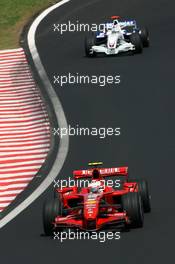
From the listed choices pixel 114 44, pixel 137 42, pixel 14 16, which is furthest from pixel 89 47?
pixel 14 16

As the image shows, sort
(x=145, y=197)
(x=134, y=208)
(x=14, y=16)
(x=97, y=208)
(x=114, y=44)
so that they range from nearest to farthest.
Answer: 1. (x=134, y=208)
2. (x=97, y=208)
3. (x=145, y=197)
4. (x=114, y=44)
5. (x=14, y=16)

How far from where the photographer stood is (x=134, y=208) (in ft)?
55.3

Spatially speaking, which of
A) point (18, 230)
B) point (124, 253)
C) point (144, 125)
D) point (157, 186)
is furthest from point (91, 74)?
point (124, 253)

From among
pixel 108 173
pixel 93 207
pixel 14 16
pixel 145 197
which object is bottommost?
pixel 93 207

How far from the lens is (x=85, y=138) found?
82.3ft

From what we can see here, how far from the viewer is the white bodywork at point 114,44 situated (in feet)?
111

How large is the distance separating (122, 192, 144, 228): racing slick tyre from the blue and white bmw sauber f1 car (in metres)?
17.2

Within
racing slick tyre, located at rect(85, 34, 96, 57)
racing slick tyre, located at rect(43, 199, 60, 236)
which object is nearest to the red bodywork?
racing slick tyre, located at rect(43, 199, 60, 236)

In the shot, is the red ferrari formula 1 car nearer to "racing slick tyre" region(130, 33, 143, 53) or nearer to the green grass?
"racing slick tyre" region(130, 33, 143, 53)

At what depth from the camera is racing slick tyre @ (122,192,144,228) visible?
16.8 meters

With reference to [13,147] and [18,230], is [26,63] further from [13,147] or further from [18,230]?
[18,230]

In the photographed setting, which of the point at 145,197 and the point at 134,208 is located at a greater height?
the point at 145,197

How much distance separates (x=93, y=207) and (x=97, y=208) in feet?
0.23

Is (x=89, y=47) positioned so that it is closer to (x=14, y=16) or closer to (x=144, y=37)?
(x=144, y=37)
